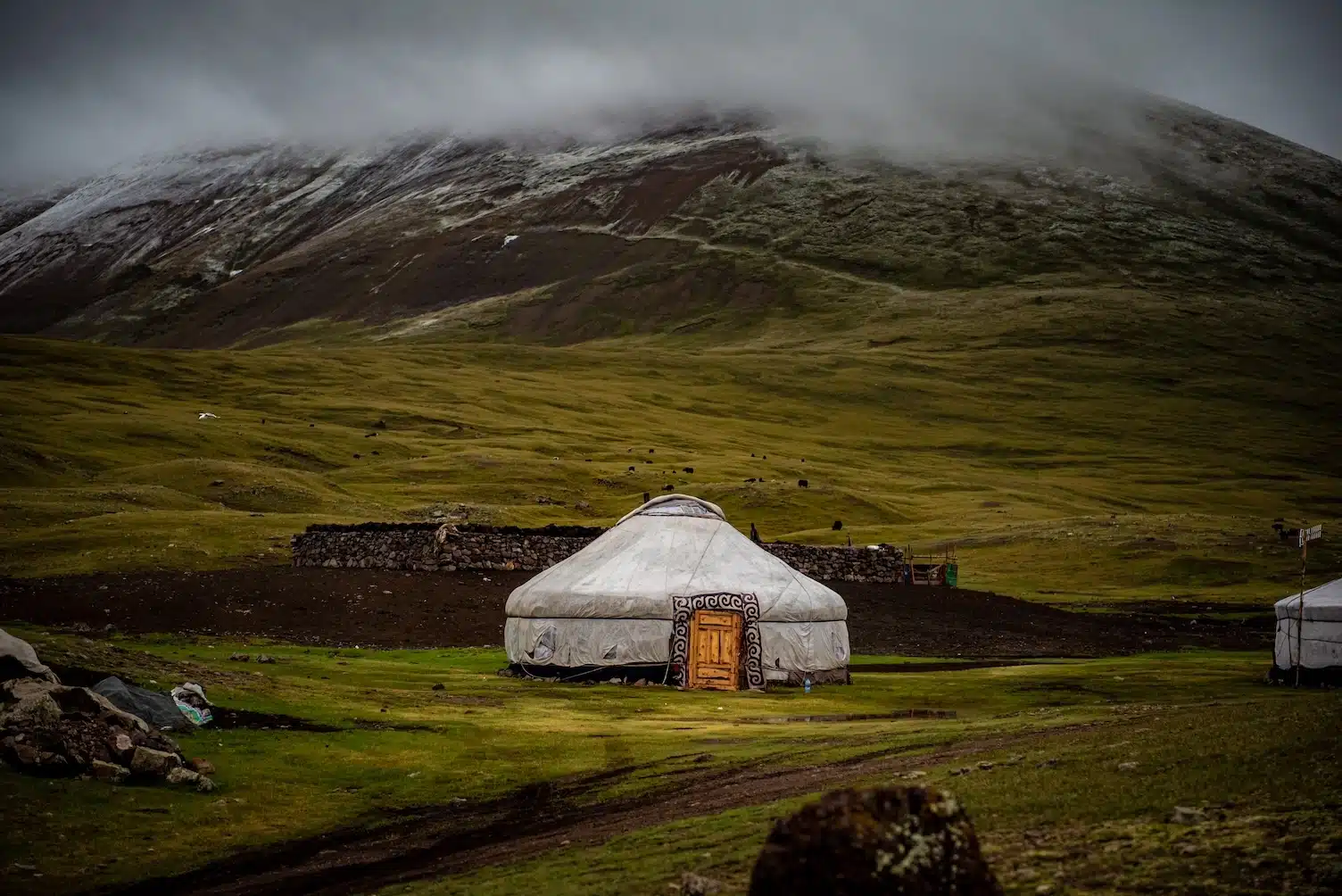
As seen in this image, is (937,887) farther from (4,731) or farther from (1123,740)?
(4,731)

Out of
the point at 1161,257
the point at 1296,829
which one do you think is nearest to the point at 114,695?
the point at 1296,829

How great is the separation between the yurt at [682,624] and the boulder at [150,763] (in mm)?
12649

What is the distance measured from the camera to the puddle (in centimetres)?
1912

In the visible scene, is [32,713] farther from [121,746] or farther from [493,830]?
[493,830]

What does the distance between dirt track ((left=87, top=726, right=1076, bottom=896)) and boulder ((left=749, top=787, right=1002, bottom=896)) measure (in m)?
4.47

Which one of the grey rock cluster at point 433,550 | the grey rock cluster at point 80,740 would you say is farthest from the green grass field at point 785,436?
the grey rock cluster at point 80,740

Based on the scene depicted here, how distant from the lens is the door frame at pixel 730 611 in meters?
24.7

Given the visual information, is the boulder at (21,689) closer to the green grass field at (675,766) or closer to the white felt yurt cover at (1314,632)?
the green grass field at (675,766)

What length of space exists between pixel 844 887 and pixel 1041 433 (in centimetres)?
11361

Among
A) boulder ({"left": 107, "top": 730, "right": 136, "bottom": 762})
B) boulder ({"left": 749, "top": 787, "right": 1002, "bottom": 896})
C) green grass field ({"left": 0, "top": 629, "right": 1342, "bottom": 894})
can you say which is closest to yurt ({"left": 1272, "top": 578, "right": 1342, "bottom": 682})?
green grass field ({"left": 0, "top": 629, "right": 1342, "bottom": 894})

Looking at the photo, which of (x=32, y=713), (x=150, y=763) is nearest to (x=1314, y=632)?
(x=150, y=763)

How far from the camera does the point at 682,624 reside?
24.7 meters

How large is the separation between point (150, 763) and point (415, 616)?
2057 cm

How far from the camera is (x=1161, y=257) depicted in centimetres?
17650
